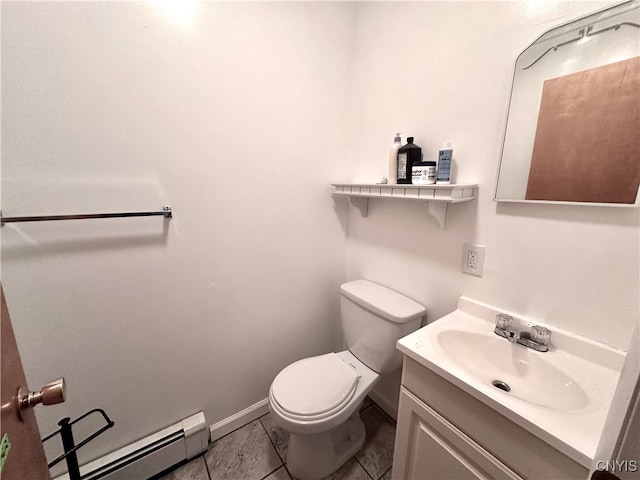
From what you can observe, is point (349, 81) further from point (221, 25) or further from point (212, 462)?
point (212, 462)

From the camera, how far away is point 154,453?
1146mm

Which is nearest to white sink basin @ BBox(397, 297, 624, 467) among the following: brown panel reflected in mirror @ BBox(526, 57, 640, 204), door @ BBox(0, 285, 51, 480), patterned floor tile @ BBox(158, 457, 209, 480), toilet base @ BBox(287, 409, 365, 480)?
brown panel reflected in mirror @ BBox(526, 57, 640, 204)

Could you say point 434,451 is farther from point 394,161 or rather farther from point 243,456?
point 394,161

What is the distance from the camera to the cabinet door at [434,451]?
2.35 feet

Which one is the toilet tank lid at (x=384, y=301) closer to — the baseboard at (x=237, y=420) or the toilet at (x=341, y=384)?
the toilet at (x=341, y=384)

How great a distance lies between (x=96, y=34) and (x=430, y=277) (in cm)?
163

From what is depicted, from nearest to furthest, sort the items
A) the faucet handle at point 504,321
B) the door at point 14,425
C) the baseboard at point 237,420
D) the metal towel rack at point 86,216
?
the door at point 14,425, the metal towel rack at point 86,216, the faucet handle at point 504,321, the baseboard at point 237,420

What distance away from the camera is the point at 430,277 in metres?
1.22

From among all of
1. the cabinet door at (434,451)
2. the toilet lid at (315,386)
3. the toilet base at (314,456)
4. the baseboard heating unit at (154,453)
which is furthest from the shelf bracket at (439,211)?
the baseboard heating unit at (154,453)

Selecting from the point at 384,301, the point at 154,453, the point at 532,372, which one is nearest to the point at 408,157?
the point at 384,301

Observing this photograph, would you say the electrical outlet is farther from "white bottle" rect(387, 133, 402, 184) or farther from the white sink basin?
"white bottle" rect(387, 133, 402, 184)

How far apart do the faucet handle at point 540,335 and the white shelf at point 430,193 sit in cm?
50

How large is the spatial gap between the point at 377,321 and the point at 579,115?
1.05 metres

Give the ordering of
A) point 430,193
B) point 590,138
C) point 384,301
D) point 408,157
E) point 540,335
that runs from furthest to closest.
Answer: point 384,301 < point 408,157 < point 430,193 < point 540,335 < point 590,138
